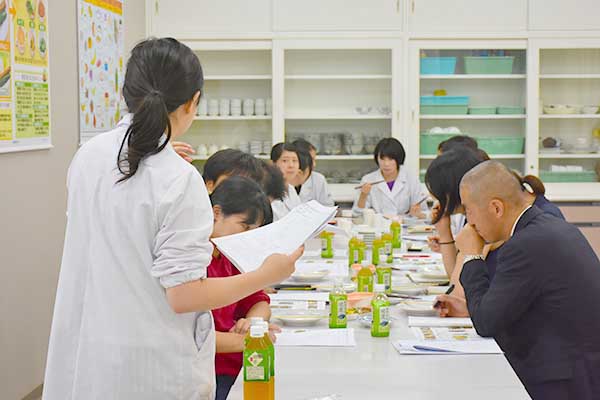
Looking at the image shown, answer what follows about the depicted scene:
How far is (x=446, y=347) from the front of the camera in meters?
2.17

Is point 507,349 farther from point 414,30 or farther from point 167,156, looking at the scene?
point 414,30

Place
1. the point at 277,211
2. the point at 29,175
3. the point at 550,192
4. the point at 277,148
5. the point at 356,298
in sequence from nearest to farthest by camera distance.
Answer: the point at 356,298 → the point at 29,175 → the point at 277,211 → the point at 277,148 → the point at 550,192

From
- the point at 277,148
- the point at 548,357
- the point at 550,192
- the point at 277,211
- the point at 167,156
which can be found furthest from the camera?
the point at 550,192

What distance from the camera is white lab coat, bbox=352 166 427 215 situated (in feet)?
19.3

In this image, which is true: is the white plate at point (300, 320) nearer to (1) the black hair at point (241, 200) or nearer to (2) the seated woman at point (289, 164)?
(1) the black hair at point (241, 200)

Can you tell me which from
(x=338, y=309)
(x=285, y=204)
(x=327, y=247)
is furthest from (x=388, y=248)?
(x=338, y=309)

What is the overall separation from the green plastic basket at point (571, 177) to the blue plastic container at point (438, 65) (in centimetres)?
116

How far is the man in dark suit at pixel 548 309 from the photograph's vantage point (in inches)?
86.4

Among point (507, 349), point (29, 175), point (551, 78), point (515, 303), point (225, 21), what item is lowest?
→ point (507, 349)

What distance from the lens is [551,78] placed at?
6.35 meters

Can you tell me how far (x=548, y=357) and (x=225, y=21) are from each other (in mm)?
4476

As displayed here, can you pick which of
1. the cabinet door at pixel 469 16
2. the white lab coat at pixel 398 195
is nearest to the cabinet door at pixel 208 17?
the cabinet door at pixel 469 16

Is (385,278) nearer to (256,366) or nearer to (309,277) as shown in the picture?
(309,277)

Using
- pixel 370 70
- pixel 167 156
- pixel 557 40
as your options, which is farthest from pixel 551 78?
pixel 167 156
